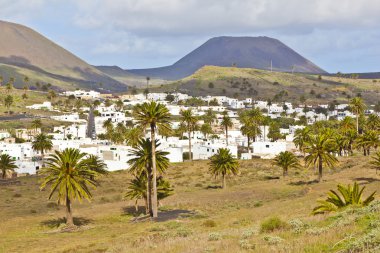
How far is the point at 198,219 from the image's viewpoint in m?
44.7

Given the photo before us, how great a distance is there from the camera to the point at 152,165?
5131 centimetres

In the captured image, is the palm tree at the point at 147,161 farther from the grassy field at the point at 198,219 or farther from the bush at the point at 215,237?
the bush at the point at 215,237

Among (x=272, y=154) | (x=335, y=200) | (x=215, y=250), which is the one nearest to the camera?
(x=215, y=250)

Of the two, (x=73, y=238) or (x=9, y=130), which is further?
(x=9, y=130)

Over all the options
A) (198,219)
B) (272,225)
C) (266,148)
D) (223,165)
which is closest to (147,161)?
(198,219)

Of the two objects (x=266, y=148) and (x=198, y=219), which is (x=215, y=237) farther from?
(x=266, y=148)

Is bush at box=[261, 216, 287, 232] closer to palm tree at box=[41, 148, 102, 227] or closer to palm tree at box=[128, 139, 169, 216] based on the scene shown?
palm tree at box=[41, 148, 102, 227]

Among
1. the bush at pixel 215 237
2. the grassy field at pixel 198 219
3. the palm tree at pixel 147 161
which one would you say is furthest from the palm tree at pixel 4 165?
the bush at pixel 215 237

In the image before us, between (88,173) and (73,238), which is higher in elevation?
(88,173)

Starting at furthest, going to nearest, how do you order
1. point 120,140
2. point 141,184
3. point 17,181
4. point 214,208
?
point 120,140
point 17,181
point 141,184
point 214,208

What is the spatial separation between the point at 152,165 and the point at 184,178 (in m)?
38.0

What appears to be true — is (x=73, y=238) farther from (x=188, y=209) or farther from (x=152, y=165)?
(x=188, y=209)

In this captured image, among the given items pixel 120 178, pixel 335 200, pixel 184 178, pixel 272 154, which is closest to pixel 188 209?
pixel 335 200

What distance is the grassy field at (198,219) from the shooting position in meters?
19.3
